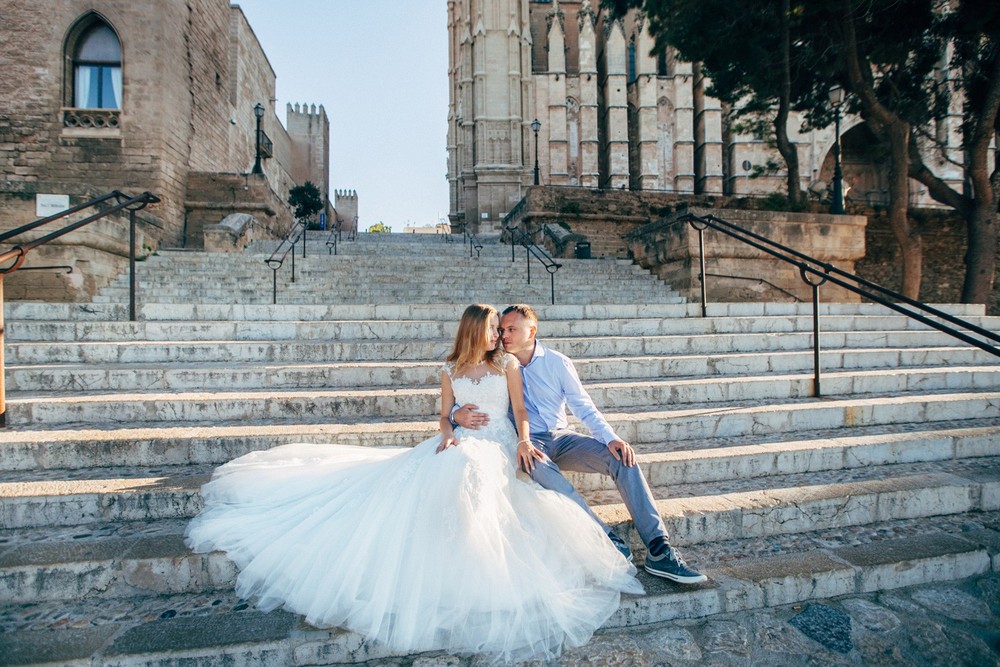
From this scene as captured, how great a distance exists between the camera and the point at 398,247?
14305mm

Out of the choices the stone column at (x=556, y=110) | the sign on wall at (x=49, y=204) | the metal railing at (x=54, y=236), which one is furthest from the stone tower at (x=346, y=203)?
the metal railing at (x=54, y=236)

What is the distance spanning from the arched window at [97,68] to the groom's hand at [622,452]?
56.6ft

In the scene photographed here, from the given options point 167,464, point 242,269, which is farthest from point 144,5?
point 167,464

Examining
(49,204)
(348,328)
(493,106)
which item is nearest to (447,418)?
(348,328)

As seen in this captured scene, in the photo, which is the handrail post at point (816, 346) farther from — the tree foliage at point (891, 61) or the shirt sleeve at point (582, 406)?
the tree foliage at point (891, 61)

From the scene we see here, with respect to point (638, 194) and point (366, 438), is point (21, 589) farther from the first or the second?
point (638, 194)

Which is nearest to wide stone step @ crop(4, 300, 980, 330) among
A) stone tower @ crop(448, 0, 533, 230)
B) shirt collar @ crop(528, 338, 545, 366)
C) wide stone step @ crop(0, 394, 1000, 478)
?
wide stone step @ crop(0, 394, 1000, 478)

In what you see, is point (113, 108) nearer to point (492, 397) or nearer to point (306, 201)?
point (306, 201)

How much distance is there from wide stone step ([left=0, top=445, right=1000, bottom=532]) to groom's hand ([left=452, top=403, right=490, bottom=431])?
2.77 ft

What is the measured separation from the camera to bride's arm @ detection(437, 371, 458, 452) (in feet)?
Answer: 8.96

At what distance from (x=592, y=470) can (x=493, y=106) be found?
1094 inches

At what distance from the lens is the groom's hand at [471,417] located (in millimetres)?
2857

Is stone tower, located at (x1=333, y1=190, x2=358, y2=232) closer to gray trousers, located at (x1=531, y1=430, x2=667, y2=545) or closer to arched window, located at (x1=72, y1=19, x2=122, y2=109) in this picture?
arched window, located at (x1=72, y1=19, x2=122, y2=109)

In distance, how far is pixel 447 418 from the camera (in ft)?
9.72
